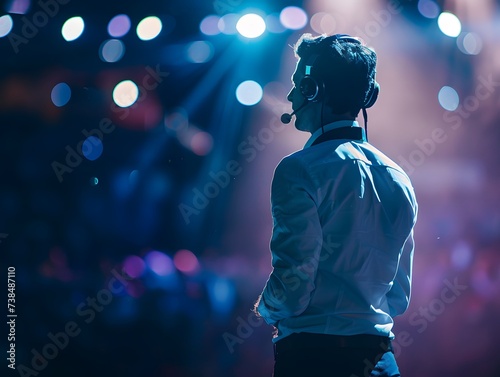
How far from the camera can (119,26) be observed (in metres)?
2.54

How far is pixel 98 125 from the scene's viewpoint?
250 centimetres

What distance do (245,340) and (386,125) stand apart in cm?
137

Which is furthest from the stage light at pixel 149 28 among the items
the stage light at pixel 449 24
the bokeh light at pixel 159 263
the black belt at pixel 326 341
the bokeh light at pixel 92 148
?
the black belt at pixel 326 341

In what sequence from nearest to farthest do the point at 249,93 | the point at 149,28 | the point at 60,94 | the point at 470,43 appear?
1. the point at 60,94
2. the point at 149,28
3. the point at 249,93
4. the point at 470,43

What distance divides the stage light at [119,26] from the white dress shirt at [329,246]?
68.3 inches

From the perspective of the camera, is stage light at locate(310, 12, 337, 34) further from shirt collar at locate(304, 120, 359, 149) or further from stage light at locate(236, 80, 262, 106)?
shirt collar at locate(304, 120, 359, 149)

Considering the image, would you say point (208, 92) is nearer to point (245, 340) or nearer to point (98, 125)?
point (98, 125)

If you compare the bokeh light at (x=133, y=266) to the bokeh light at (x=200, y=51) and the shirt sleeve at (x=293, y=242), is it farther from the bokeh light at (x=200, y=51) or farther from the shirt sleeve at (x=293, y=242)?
the shirt sleeve at (x=293, y=242)

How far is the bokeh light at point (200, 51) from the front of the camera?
2625mm

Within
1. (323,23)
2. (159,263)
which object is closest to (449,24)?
(323,23)

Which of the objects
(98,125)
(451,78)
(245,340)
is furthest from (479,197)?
(98,125)

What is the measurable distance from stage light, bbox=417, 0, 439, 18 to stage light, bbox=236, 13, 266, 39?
94 cm

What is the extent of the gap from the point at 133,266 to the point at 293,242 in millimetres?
1686

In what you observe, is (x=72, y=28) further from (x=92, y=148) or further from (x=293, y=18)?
(x=293, y=18)
